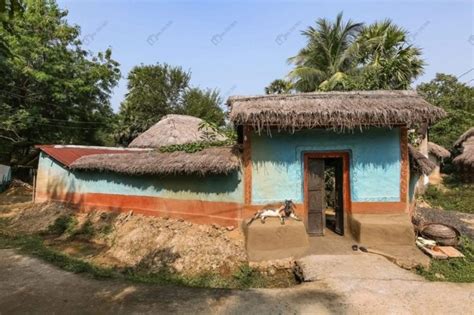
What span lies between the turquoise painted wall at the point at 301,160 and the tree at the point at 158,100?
62.9 feet

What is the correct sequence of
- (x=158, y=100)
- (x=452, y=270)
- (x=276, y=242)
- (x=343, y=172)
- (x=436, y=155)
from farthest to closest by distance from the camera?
(x=158, y=100) → (x=436, y=155) → (x=343, y=172) → (x=276, y=242) → (x=452, y=270)

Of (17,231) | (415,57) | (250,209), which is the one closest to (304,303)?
(250,209)

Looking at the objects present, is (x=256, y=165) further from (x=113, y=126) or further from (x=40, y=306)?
(x=113, y=126)

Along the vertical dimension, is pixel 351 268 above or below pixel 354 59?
below

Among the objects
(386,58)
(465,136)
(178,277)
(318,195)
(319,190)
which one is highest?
(386,58)

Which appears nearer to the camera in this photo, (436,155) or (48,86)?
(48,86)

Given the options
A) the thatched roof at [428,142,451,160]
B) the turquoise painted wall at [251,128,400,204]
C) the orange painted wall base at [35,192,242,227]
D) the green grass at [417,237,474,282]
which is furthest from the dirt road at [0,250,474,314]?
the thatched roof at [428,142,451,160]

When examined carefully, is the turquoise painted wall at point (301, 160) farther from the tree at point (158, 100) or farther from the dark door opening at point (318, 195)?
Result: the tree at point (158, 100)

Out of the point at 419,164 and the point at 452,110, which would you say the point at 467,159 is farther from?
the point at 419,164

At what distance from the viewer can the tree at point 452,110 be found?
24375mm

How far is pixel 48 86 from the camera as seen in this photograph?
18.7 metres

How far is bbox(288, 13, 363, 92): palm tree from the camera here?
1477cm

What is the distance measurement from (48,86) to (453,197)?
24739 mm

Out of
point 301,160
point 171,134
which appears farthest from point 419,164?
point 171,134
